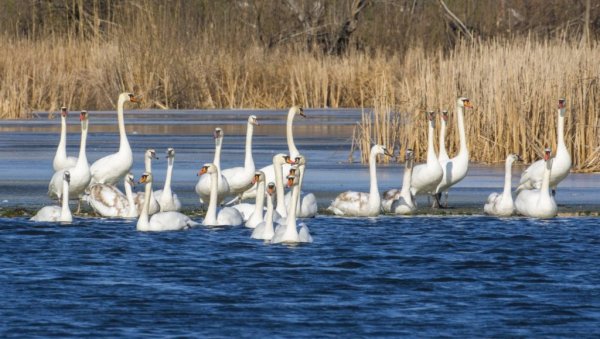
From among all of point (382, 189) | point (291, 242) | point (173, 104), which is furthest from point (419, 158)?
point (173, 104)

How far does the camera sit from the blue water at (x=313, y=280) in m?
7.90

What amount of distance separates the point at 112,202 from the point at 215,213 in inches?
48.4

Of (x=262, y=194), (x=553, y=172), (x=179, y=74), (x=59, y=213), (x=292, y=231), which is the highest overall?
(x=179, y=74)

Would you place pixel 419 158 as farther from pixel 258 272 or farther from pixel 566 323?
pixel 566 323

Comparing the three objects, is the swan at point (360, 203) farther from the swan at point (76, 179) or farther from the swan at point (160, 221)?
the swan at point (76, 179)

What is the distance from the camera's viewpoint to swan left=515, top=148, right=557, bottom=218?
40.2 feet

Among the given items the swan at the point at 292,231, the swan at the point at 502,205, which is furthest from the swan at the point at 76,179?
the swan at the point at 502,205

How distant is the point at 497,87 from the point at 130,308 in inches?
377

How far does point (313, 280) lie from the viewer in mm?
9375

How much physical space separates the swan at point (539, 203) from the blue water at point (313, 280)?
0.10 meters

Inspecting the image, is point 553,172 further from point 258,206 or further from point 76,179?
point 76,179

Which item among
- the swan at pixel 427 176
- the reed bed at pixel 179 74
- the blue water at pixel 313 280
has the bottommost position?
the blue water at pixel 313 280

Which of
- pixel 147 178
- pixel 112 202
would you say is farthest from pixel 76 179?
pixel 147 178

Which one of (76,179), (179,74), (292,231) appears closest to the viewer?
(292,231)
